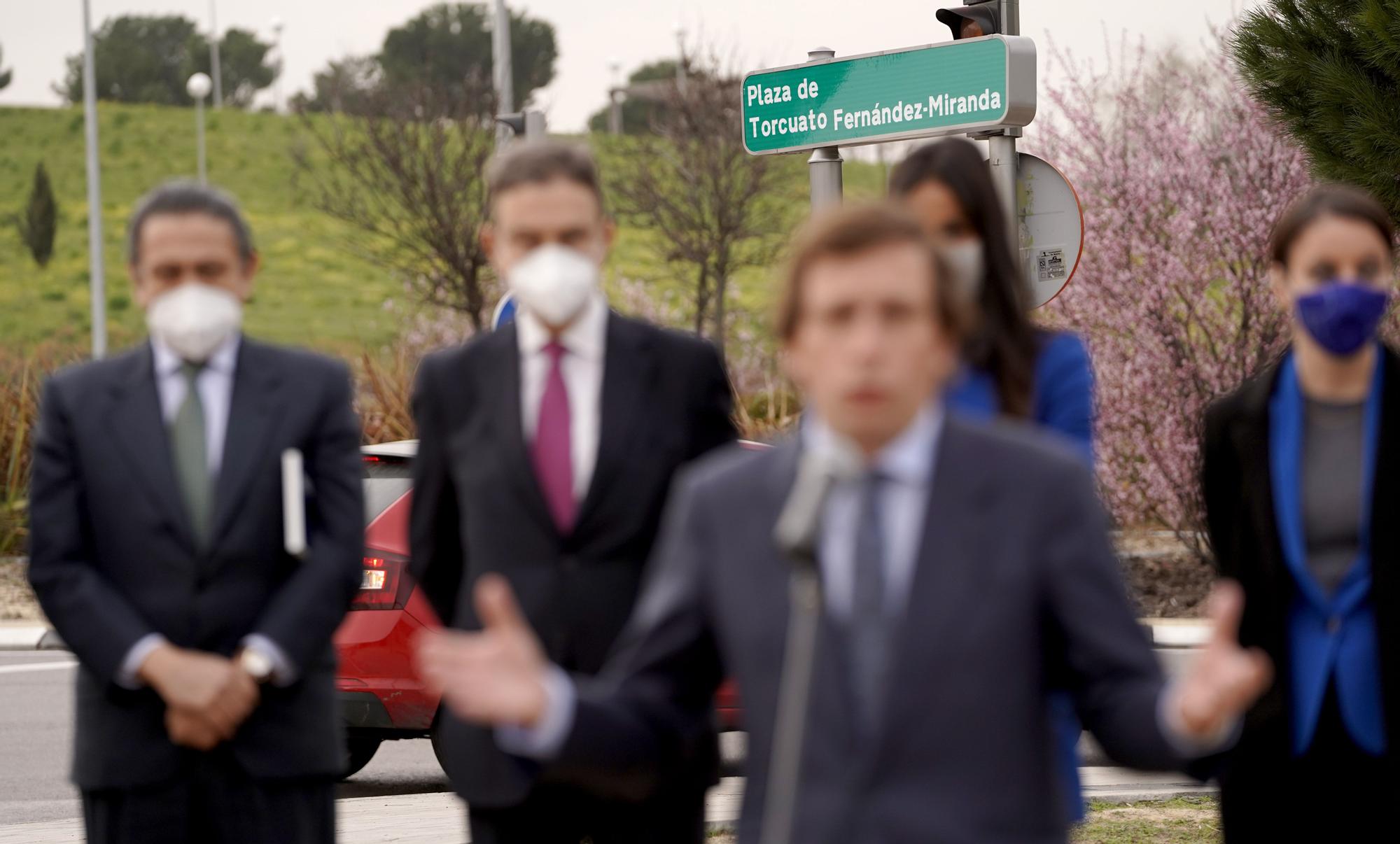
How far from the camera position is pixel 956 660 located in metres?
2.16

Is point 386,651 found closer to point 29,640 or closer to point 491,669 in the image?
point 491,669

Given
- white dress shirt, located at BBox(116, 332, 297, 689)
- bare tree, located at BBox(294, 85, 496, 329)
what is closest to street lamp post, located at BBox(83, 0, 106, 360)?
bare tree, located at BBox(294, 85, 496, 329)

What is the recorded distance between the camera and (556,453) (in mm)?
3482

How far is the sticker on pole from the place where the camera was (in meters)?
8.53

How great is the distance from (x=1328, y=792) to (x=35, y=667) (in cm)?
1272

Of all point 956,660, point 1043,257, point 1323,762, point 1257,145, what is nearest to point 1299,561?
point 1323,762

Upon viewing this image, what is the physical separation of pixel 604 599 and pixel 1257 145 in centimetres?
1410

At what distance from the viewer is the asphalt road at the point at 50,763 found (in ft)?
29.5

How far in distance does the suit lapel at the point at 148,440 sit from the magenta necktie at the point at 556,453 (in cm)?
75

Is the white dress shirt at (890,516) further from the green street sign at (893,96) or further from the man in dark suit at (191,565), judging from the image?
the green street sign at (893,96)

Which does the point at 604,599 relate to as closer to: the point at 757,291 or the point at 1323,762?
the point at 1323,762

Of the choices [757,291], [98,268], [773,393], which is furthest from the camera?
[757,291]

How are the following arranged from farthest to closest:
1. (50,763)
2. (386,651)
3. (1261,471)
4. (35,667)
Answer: (35,667) → (50,763) → (386,651) → (1261,471)

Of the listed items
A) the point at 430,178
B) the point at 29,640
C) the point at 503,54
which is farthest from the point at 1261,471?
the point at 430,178
